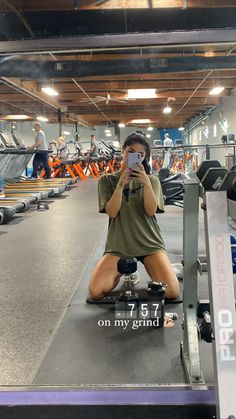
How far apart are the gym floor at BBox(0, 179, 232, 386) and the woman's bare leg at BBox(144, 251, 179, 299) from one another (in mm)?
103

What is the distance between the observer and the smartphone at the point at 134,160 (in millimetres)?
1974

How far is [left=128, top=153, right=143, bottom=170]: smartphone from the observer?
77.7 inches

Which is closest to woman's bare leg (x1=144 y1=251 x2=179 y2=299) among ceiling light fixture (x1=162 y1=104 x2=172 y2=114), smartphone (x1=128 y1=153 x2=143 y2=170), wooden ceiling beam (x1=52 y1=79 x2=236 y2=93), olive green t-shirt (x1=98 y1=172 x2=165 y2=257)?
olive green t-shirt (x1=98 y1=172 x2=165 y2=257)

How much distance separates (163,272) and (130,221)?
38 centimetres

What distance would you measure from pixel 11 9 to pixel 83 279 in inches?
114

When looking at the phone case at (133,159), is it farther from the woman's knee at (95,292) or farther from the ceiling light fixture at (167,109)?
the ceiling light fixture at (167,109)

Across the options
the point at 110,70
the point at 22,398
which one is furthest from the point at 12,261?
the point at 110,70

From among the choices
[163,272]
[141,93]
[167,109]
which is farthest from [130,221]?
[167,109]

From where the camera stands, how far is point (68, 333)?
1983 mm

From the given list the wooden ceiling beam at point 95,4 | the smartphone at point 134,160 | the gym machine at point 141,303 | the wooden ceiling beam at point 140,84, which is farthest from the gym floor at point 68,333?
the wooden ceiling beam at point 140,84

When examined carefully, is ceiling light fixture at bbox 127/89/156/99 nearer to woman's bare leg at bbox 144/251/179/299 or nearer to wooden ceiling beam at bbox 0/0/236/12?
wooden ceiling beam at bbox 0/0/236/12

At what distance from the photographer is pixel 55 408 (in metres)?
1.30

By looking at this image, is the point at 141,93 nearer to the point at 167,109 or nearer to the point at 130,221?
the point at 167,109

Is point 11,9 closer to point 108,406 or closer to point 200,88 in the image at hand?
point 108,406
